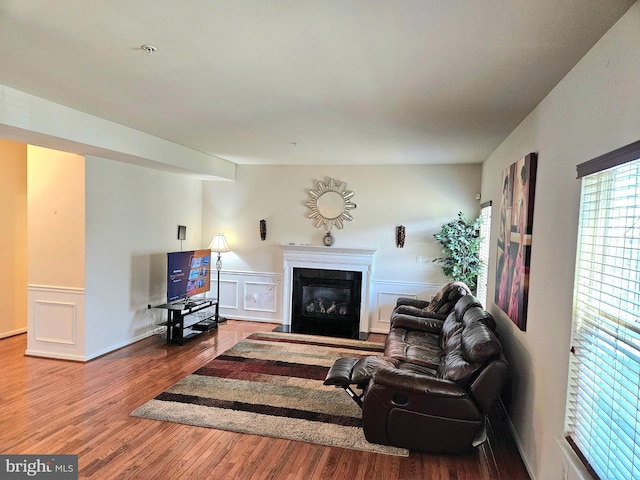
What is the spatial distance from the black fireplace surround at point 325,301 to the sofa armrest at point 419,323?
5.18ft

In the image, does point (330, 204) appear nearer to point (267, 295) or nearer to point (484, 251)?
point (267, 295)

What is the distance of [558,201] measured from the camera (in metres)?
2.46

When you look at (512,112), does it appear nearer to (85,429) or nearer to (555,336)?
(555,336)

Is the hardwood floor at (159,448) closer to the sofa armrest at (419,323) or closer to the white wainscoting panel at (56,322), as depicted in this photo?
the white wainscoting panel at (56,322)

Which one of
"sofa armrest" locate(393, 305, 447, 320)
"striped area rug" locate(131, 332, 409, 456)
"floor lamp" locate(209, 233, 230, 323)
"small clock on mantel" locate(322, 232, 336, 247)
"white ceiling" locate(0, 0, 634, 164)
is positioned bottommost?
"striped area rug" locate(131, 332, 409, 456)

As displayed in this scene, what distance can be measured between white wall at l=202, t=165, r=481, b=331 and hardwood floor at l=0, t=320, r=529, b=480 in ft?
9.67

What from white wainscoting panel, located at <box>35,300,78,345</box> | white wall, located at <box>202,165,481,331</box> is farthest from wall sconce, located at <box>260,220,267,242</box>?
white wainscoting panel, located at <box>35,300,78,345</box>

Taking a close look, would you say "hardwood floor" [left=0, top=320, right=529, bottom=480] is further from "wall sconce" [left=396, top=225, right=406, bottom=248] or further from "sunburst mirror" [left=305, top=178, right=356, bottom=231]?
"sunburst mirror" [left=305, top=178, right=356, bottom=231]

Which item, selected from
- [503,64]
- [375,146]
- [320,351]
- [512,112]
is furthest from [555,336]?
[320,351]

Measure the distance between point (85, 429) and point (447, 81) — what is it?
3744mm

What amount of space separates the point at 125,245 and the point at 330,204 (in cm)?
311

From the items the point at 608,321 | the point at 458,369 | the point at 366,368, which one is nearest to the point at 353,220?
the point at 366,368

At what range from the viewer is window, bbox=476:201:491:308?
5.21 meters

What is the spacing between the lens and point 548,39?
198cm
